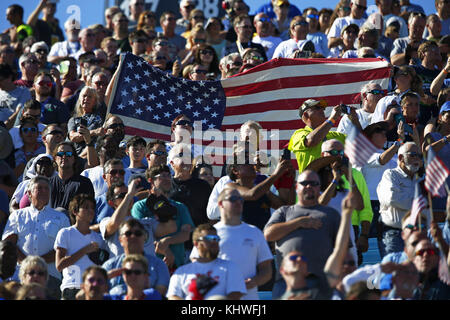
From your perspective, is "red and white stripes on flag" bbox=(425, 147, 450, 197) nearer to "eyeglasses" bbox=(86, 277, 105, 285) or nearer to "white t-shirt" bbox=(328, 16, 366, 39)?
"eyeglasses" bbox=(86, 277, 105, 285)

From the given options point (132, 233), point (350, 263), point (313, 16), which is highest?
point (313, 16)

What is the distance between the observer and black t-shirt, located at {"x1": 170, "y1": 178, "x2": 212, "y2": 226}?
12.3m

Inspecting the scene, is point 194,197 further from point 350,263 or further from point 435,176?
point 435,176

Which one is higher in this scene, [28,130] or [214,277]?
[28,130]

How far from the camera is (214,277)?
10.0 meters

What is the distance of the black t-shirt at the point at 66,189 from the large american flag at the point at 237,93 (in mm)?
2174

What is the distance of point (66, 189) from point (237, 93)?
3529 mm

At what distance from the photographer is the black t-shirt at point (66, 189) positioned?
41.0ft

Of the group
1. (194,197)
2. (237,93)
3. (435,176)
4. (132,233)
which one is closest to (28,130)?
(237,93)

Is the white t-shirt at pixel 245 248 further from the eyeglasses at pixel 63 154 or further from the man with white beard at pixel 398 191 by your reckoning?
the eyeglasses at pixel 63 154

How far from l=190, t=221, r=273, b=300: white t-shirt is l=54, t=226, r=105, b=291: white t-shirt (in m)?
1.44

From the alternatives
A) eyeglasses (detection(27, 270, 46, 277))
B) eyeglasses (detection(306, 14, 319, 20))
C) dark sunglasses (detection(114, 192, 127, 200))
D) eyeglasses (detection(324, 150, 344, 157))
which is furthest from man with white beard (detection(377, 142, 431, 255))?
eyeglasses (detection(306, 14, 319, 20))

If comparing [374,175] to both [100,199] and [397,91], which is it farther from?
[100,199]

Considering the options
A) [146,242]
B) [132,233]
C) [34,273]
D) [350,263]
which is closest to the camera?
[34,273]
